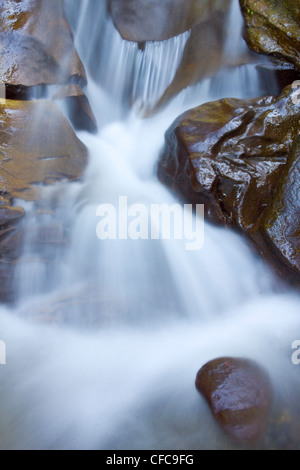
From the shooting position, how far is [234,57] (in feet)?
19.6

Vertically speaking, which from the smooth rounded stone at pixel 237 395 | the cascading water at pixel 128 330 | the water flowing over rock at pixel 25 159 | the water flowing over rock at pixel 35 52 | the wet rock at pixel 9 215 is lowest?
the cascading water at pixel 128 330

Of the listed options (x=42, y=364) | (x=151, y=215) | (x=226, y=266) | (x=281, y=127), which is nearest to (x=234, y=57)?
(x=281, y=127)

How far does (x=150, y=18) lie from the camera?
260 inches

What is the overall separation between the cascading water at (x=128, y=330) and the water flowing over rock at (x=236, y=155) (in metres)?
0.34

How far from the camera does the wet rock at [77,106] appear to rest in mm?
5254

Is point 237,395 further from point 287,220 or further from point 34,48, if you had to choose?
point 34,48

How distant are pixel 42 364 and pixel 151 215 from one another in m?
2.10

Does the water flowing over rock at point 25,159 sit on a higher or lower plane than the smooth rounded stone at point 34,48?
lower

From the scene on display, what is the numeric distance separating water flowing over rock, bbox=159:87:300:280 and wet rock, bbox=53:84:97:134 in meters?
1.97

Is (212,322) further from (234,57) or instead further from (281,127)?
(234,57)

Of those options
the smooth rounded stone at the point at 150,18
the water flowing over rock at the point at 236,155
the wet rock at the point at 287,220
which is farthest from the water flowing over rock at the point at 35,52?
the wet rock at the point at 287,220

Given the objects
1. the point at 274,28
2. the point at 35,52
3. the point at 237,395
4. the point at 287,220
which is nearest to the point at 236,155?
the point at 287,220

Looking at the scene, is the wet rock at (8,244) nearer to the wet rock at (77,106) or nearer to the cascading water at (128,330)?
the cascading water at (128,330)
